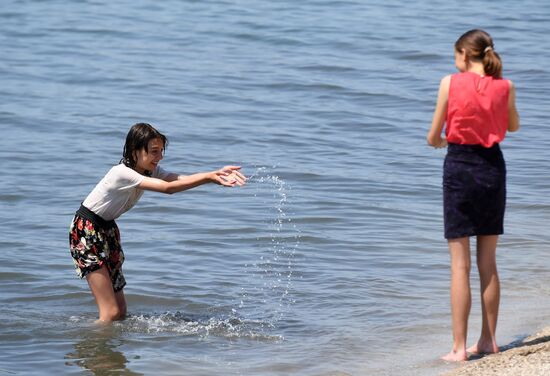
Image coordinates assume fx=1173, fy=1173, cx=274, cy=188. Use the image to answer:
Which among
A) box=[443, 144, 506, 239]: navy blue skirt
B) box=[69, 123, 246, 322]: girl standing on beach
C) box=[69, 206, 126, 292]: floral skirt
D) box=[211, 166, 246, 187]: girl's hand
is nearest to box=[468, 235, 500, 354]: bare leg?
box=[443, 144, 506, 239]: navy blue skirt

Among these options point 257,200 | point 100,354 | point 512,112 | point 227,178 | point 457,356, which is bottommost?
point 100,354

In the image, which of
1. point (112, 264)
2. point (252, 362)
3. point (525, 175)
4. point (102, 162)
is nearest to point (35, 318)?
point (112, 264)

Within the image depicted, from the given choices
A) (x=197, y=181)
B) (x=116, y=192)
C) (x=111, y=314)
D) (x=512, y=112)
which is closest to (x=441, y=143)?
(x=512, y=112)

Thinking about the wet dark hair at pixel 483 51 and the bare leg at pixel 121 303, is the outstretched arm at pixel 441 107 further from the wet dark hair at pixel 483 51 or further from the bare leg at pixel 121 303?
the bare leg at pixel 121 303

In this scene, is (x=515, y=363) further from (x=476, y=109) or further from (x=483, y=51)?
(x=483, y=51)

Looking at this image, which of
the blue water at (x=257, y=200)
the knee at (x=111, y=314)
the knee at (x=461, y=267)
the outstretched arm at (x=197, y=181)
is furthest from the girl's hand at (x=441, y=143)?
the knee at (x=111, y=314)

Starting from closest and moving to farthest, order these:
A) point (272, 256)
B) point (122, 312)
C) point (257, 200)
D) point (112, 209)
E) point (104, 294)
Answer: point (112, 209), point (104, 294), point (122, 312), point (272, 256), point (257, 200)

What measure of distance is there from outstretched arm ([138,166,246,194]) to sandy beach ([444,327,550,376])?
151cm

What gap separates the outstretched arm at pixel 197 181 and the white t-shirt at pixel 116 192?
0.10 metres

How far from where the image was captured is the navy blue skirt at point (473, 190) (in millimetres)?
5668

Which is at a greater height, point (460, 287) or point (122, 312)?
point (460, 287)

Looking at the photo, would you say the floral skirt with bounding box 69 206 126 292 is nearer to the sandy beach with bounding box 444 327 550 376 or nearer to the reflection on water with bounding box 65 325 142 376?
the reflection on water with bounding box 65 325 142 376

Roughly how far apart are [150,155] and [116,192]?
29cm

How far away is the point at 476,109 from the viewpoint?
219 inches
